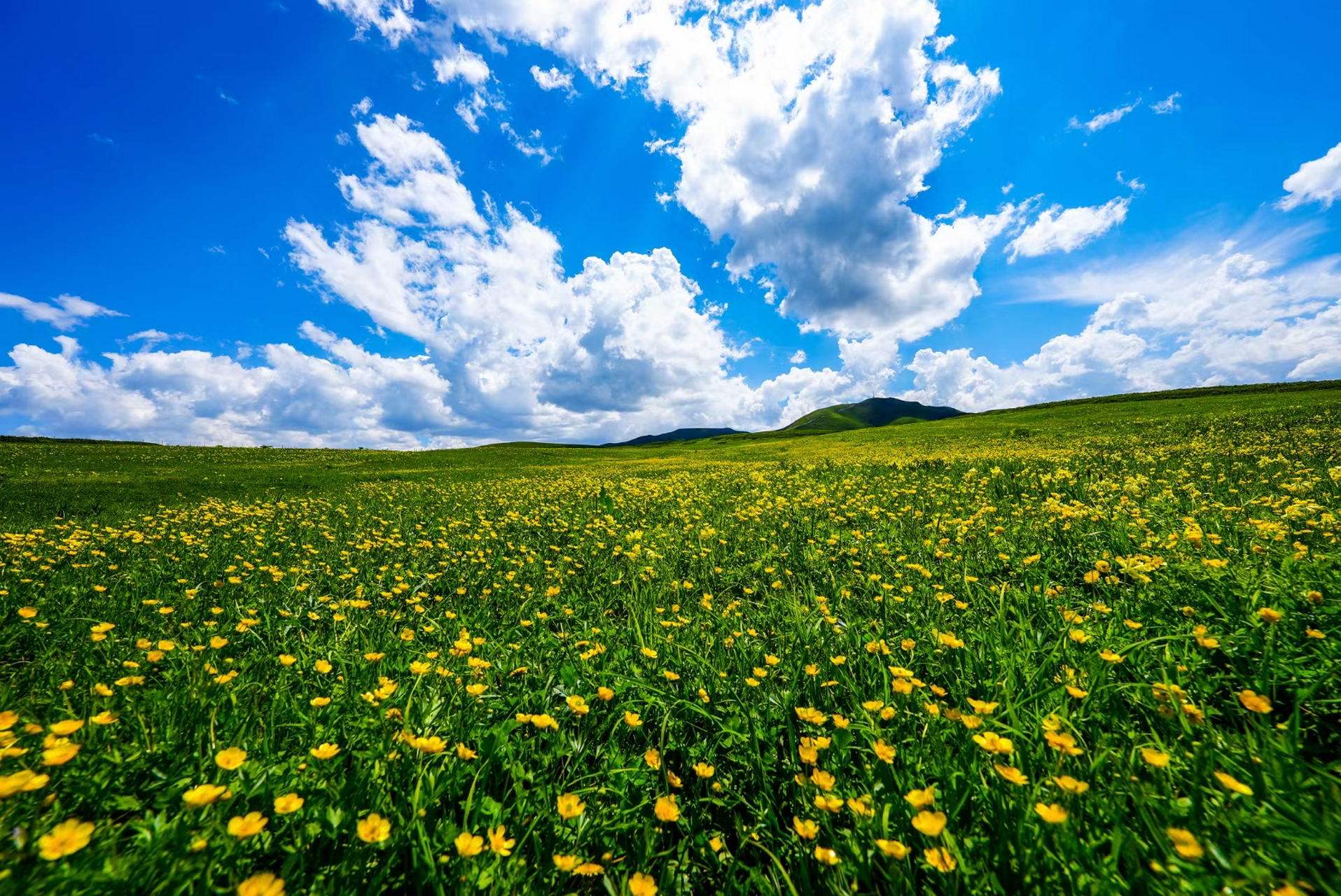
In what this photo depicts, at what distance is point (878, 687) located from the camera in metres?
2.96

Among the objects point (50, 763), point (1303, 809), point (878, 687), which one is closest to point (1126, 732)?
point (1303, 809)

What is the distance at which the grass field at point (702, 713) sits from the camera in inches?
63.7

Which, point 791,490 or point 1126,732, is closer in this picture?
point 1126,732

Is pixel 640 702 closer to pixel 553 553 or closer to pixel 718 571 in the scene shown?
pixel 718 571

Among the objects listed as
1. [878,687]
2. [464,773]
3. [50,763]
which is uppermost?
[50,763]

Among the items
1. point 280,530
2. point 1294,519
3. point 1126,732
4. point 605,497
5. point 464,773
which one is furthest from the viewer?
point 605,497

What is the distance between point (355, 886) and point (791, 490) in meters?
10.1

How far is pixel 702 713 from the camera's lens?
2627mm

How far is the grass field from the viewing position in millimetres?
1617

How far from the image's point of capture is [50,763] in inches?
63.8

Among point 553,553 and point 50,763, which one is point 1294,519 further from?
point 50,763

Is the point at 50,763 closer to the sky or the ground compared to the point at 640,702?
closer to the sky

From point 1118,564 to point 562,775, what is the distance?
471 cm

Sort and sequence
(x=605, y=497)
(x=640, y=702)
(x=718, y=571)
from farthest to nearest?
(x=605, y=497)
(x=718, y=571)
(x=640, y=702)
